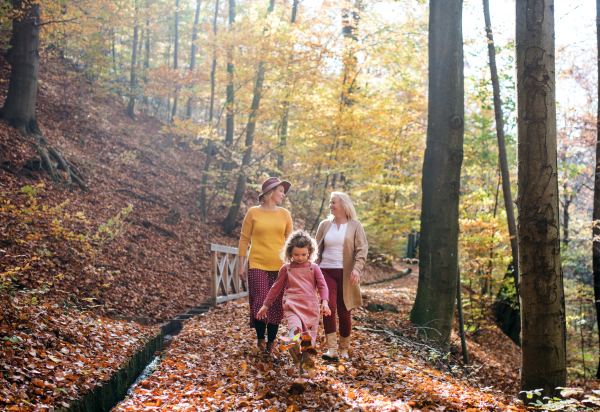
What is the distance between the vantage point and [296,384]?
3.45 m

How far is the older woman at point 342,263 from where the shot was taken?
4652 millimetres

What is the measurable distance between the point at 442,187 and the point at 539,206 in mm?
2392

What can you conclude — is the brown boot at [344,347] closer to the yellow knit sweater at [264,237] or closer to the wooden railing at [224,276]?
the yellow knit sweater at [264,237]

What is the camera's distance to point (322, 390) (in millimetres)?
3664

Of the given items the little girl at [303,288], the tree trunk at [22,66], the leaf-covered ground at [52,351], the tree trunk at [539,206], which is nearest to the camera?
the leaf-covered ground at [52,351]

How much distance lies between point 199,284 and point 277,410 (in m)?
8.17

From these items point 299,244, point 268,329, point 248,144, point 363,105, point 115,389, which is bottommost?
point 115,389

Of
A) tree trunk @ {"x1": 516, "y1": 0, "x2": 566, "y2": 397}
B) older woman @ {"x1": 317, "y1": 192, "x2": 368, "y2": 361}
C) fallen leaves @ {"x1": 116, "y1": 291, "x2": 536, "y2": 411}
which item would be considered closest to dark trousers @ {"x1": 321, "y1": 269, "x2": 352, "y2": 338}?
older woman @ {"x1": 317, "y1": 192, "x2": 368, "y2": 361}

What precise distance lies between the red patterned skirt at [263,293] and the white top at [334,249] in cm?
60

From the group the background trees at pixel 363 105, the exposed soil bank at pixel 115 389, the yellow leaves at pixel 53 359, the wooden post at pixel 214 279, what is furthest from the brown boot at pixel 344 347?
the background trees at pixel 363 105

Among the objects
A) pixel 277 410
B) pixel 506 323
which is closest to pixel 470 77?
pixel 506 323

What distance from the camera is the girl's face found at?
A: 405 cm

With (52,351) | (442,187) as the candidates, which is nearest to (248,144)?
(442,187)

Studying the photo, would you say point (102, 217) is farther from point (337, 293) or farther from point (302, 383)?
point (302, 383)
